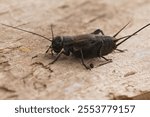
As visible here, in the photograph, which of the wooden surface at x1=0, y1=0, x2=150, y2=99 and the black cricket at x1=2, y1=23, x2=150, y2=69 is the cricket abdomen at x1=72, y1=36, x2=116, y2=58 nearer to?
A: the black cricket at x1=2, y1=23, x2=150, y2=69

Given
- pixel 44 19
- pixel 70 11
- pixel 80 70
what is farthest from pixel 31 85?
pixel 70 11

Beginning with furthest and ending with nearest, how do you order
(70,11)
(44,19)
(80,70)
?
(70,11) < (44,19) < (80,70)

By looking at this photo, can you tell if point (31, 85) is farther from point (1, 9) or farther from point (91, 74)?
point (1, 9)

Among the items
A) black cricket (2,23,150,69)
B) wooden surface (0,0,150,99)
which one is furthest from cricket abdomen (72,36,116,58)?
wooden surface (0,0,150,99)

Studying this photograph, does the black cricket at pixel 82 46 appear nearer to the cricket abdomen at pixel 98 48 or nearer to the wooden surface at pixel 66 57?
the cricket abdomen at pixel 98 48

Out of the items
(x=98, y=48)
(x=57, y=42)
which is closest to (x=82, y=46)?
(x=98, y=48)

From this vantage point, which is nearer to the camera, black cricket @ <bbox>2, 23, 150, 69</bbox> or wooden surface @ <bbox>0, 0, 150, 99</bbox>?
wooden surface @ <bbox>0, 0, 150, 99</bbox>

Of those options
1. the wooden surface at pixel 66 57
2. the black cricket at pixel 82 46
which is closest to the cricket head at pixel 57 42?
the black cricket at pixel 82 46

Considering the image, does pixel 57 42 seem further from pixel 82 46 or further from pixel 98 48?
pixel 98 48
